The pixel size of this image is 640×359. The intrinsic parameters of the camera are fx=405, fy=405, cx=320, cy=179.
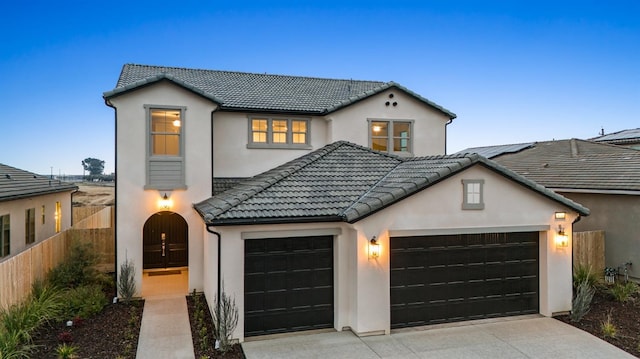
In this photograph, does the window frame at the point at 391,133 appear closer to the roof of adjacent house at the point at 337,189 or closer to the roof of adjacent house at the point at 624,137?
the roof of adjacent house at the point at 337,189

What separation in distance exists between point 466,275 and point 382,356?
11.2 feet

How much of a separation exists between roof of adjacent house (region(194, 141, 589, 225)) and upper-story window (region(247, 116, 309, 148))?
9.40 ft

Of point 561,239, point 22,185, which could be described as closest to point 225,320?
point 561,239

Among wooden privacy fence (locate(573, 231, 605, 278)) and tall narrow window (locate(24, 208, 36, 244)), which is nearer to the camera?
wooden privacy fence (locate(573, 231, 605, 278))

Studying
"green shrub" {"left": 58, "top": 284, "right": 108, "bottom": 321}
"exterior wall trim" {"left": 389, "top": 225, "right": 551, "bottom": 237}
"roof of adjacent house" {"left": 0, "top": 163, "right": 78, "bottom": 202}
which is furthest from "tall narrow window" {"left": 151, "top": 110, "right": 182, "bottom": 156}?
"exterior wall trim" {"left": 389, "top": 225, "right": 551, "bottom": 237}

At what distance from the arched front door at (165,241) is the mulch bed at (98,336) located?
17.7 ft

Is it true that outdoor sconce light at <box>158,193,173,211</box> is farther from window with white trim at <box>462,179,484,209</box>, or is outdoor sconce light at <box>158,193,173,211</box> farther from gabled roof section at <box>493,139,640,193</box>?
gabled roof section at <box>493,139,640,193</box>

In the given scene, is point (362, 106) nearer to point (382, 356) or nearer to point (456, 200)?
point (456, 200)

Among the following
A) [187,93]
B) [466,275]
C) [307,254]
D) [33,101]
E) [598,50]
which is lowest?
[466,275]

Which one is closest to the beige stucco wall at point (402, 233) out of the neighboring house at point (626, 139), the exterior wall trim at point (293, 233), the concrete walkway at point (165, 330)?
the exterior wall trim at point (293, 233)

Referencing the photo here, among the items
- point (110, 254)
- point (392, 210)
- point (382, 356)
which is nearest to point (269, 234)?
point (392, 210)

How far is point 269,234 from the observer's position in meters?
9.25

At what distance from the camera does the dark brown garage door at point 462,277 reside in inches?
386

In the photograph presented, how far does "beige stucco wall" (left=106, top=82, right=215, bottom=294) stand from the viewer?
40.2 feet
